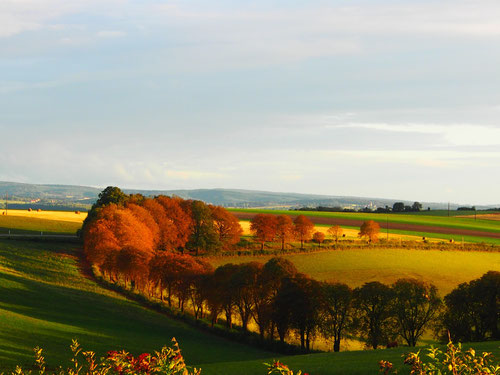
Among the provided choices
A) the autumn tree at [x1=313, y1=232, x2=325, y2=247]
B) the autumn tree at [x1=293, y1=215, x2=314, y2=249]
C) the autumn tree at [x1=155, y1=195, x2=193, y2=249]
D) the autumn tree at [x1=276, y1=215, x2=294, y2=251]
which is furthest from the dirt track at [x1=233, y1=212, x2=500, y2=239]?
the autumn tree at [x1=155, y1=195, x2=193, y2=249]

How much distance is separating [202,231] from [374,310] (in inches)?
2729

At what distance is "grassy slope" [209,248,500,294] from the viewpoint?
92.0m

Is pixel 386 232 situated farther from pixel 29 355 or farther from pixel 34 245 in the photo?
pixel 29 355

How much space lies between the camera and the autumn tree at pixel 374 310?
57.2m

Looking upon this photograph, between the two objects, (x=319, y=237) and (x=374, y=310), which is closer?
(x=374, y=310)

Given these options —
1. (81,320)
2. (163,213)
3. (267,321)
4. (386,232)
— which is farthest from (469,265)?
(81,320)

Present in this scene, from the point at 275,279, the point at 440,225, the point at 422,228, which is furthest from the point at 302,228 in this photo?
the point at 275,279

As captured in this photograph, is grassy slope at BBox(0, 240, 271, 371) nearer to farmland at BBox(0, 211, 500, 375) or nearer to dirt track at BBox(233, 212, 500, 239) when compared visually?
farmland at BBox(0, 211, 500, 375)

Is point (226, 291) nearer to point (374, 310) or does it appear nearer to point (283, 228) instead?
point (374, 310)

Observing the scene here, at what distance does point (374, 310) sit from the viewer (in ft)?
192

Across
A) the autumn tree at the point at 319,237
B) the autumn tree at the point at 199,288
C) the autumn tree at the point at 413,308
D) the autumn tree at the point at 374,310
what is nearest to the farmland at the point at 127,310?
the autumn tree at the point at 374,310

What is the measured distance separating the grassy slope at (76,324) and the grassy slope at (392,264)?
39.9m

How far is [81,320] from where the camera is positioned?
50.9 meters

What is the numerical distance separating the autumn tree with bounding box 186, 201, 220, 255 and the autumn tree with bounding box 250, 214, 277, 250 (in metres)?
11.5
